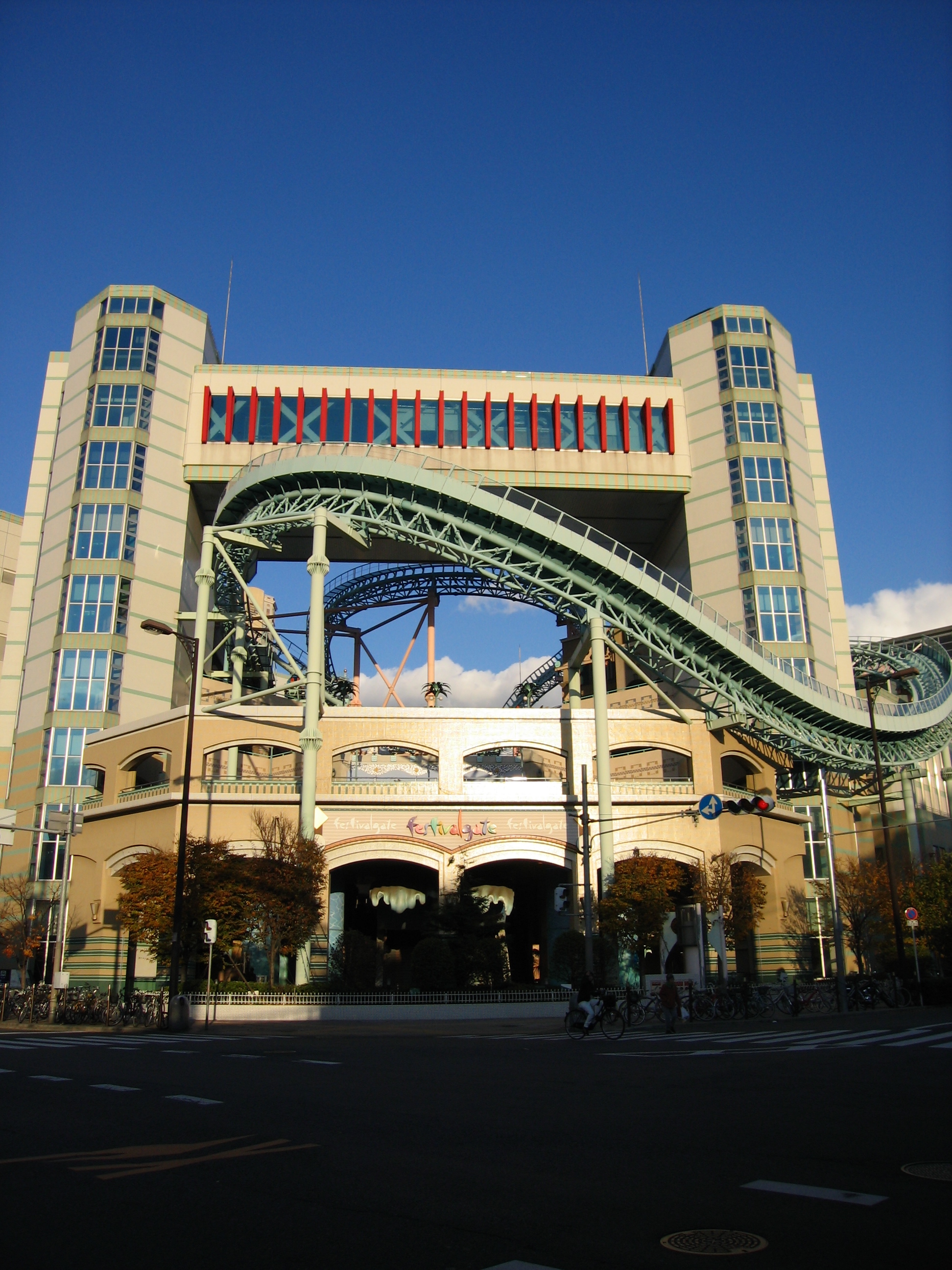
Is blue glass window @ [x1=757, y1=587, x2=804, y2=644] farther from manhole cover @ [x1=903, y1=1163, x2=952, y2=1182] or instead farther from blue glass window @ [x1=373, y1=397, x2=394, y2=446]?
manhole cover @ [x1=903, y1=1163, x2=952, y2=1182]

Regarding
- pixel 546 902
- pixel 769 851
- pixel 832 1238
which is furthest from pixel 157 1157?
pixel 546 902

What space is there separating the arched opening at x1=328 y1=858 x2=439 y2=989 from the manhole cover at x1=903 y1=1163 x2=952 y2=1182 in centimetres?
3570

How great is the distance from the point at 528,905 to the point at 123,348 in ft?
141

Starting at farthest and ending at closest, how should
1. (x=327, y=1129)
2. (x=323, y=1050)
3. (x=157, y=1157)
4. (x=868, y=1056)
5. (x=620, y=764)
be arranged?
(x=620, y=764)
(x=323, y=1050)
(x=868, y=1056)
(x=327, y=1129)
(x=157, y=1157)

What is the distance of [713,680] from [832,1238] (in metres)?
40.4

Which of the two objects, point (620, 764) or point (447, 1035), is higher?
point (620, 764)

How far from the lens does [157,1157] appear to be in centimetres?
839

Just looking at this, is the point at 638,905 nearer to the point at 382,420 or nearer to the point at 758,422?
the point at 382,420

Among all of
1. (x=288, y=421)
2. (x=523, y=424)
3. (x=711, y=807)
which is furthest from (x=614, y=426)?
(x=711, y=807)

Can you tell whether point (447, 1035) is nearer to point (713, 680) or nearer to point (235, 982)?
point (235, 982)

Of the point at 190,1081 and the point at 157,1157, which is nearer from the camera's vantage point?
the point at 157,1157

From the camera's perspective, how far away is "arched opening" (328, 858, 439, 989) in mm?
46869

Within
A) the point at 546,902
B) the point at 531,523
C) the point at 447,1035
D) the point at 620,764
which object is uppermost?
the point at 531,523

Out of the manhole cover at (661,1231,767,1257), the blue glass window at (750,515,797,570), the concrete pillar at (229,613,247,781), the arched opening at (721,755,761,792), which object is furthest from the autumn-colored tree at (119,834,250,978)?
the blue glass window at (750,515,797,570)
